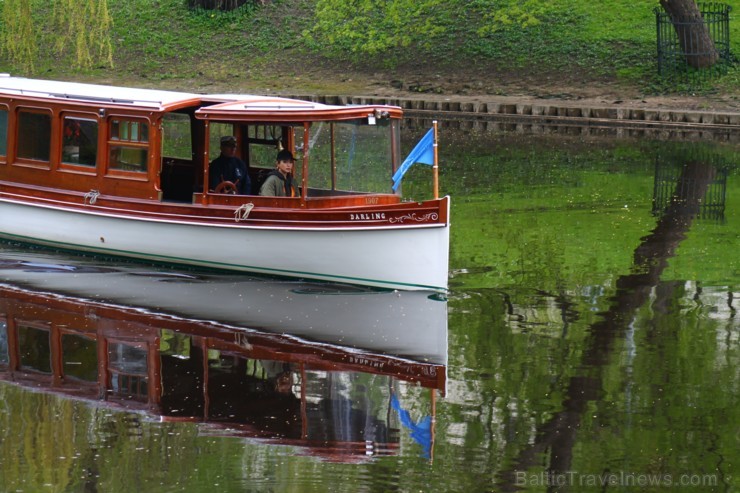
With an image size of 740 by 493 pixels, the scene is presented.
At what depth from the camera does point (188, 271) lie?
17844 millimetres

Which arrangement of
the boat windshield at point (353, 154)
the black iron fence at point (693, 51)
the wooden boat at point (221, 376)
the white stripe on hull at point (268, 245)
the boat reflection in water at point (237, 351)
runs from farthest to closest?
the black iron fence at point (693, 51) < the boat windshield at point (353, 154) < the white stripe on hull at point (268, 245) < the boat reflection in water at point (237, 351) < the wooden boat at point (221, 376)

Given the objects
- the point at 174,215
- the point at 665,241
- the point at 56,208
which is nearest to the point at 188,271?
the point at 174,215

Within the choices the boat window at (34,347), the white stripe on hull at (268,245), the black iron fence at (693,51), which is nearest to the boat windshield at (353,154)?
the white stripe on hull at (268,245)

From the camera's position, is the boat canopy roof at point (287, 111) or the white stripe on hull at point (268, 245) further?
the boat canopy roof at point (287, 111)

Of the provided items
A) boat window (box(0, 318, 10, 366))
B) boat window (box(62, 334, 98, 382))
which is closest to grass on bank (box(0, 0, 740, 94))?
boat window (box(0, 318, 10, 366))

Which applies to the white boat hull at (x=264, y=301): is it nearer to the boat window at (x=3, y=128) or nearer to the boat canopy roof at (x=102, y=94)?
the boat window at (x=3, y=128)

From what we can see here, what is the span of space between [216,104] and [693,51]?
18.9 meters

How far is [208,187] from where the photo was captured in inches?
687

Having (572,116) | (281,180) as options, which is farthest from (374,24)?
(281,180)

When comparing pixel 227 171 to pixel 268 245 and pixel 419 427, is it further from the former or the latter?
pixel 419 427

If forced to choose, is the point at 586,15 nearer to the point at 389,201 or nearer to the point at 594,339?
the point at 389,201

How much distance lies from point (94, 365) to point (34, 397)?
111 cm

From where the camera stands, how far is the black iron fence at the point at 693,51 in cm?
3356

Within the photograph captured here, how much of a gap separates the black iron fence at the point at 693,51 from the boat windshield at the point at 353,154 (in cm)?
1794
